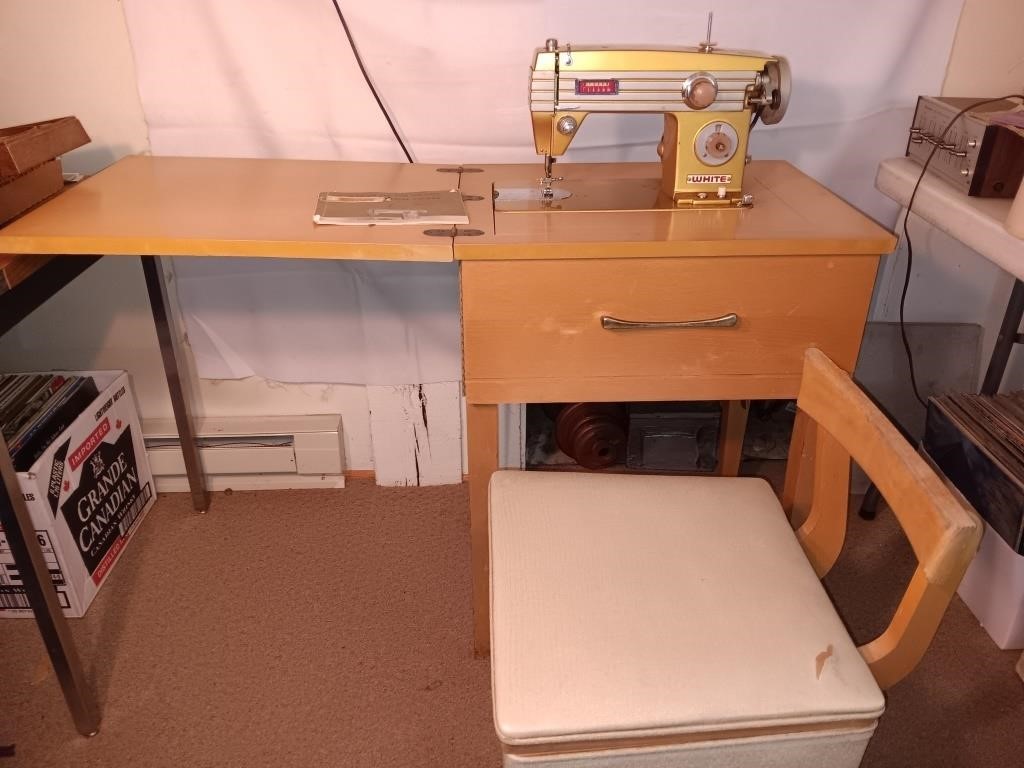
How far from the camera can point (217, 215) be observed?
3.73 feet

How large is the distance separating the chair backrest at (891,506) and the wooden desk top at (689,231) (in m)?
0.16

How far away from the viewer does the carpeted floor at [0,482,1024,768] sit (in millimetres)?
1309

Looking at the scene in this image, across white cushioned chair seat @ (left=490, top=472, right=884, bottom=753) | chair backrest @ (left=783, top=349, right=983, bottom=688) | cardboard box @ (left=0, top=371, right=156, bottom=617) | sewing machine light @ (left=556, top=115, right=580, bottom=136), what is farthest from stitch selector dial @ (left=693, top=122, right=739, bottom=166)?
cardboard box @ (left=0, top=371, right=156, bottom=617)

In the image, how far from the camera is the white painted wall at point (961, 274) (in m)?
1.56

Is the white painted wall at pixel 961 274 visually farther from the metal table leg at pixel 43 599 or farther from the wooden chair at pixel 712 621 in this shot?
the metal table leg at pixel 43 599

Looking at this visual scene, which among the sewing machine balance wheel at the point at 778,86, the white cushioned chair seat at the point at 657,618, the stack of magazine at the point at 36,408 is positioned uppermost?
the sewing machine balance wheel at the point at 778,86

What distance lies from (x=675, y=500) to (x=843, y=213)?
0.49 meters

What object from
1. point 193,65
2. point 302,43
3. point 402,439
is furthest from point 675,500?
point 193,65

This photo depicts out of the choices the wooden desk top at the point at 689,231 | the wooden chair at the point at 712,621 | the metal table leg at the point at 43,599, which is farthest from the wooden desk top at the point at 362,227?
the metal table leg at the point at 43,599

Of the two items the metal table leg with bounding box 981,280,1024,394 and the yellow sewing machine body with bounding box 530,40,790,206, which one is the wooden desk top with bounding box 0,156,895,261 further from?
the metal table leg with bounding box 981,280,1024,394

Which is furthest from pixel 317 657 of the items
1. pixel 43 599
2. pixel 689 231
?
pixel 689 231

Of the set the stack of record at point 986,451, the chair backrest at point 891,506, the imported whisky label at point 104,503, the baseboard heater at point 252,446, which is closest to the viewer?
the chair backrest at point 891,506

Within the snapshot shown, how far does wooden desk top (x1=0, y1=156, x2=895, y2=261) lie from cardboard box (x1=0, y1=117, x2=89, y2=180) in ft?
0.21

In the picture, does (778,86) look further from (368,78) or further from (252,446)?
(252,446)
